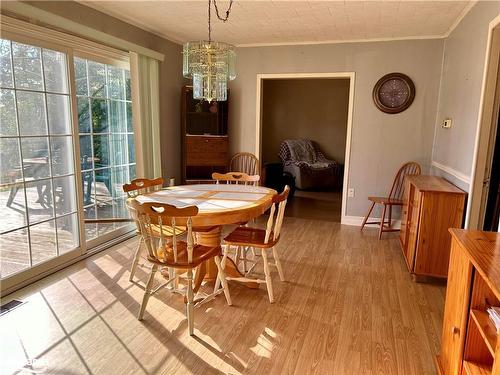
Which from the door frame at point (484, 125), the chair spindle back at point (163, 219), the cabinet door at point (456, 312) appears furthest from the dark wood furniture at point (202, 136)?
the cabinet door at point (456, 312)

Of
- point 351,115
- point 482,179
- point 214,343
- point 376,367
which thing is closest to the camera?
point 376,367

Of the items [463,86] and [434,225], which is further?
[463,86]

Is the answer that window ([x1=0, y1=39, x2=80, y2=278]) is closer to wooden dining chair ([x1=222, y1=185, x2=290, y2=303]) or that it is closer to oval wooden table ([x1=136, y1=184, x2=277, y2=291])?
oval wooden table ([x1=136, y1=184, x2=277, y2=291])

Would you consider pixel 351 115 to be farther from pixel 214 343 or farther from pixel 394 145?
pixel 214 343

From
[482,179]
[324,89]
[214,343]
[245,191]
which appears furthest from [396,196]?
[324,89]

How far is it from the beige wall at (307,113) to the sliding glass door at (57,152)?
433 cm

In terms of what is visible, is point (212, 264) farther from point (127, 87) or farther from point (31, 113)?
point (127, 87)

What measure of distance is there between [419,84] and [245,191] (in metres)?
2.71

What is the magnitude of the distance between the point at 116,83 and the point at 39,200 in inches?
60.5

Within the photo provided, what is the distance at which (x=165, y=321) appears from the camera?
2.27 meters

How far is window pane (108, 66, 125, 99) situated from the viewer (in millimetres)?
3689

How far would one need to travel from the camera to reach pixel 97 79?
3.52 meters

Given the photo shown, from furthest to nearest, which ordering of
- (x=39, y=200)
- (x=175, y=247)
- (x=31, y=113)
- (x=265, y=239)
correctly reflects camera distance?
(x=39, y=200) → (x=31, y=113) → (x=265, y=239) → (x=175, y=247)

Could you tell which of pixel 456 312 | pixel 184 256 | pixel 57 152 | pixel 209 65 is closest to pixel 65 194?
pixel 57 152
